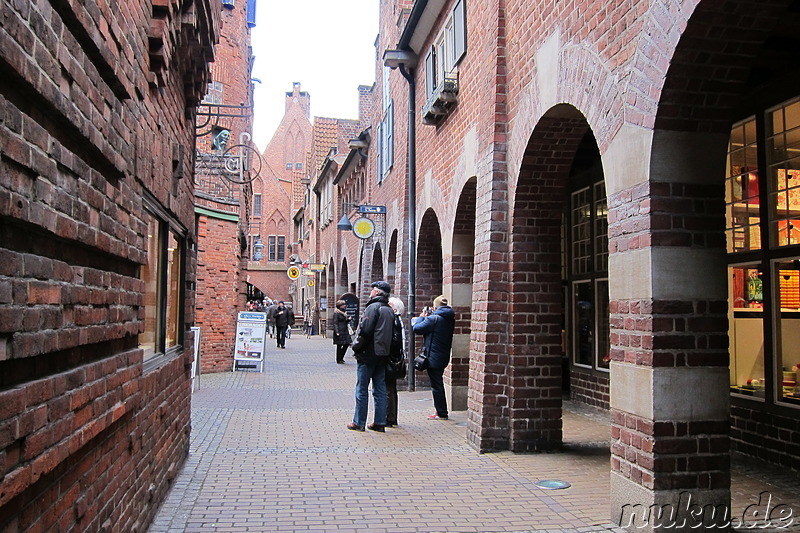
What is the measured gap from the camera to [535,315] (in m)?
8.16

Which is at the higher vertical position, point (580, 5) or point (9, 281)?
point (580, 5)

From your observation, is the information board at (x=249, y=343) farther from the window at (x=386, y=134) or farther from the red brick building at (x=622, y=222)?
the window at (x=386, y=134)

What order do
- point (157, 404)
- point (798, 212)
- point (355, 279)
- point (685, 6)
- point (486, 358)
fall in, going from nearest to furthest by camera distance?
1. point (685, 6)
2. point (157, 404)
3. point (798, 212)
4. point (486, 358)
5. point (355, 279)

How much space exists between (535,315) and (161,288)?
4026mm

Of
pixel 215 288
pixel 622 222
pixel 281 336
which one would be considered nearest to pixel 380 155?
pixel 215 288

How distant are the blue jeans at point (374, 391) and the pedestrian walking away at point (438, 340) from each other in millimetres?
958

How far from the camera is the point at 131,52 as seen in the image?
419 cm

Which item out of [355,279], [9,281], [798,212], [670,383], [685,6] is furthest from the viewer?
[355,279]

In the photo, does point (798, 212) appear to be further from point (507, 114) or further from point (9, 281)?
point (9, 281)

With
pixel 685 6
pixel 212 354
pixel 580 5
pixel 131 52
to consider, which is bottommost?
pixel 212 354

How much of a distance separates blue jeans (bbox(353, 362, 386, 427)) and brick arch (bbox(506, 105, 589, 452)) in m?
1.89

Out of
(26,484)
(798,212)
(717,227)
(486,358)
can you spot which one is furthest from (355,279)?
(26,484)

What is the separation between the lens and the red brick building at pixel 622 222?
16.1ft

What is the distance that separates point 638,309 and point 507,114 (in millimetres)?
4046
